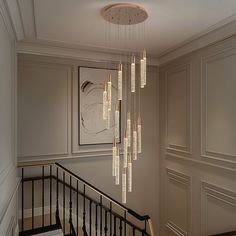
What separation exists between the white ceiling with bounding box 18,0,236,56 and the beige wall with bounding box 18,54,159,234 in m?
0.48

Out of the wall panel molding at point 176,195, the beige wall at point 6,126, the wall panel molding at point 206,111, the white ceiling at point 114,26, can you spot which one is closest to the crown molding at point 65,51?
the white ceiling at point 114,26

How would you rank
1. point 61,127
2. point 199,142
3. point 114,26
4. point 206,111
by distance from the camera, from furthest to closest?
point 61,127, point 199,142, point 206,111, point 114,26

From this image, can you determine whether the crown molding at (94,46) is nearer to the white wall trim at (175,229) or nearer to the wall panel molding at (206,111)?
the wall panel molding at (206,111)

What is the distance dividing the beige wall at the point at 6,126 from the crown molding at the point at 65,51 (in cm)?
47

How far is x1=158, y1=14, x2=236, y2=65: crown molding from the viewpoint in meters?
2.38

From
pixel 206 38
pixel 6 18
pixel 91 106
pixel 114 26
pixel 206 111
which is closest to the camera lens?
pixel 6 18

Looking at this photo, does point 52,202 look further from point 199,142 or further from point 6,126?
point 199,142

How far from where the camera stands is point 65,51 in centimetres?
326

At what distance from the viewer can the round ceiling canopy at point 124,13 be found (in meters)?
2.00

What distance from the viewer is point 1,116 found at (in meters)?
1.91

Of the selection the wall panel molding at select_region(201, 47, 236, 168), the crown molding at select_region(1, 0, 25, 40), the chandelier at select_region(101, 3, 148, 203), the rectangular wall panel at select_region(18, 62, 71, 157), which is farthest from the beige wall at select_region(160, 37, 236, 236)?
the crown molding at select_region(1, 0, 25, 40)

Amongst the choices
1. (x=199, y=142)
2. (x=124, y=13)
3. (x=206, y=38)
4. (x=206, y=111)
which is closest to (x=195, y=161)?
(x=199, y=142)

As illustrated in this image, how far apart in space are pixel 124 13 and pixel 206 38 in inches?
47.3

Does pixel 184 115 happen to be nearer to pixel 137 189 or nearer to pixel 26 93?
pixel 137 189
